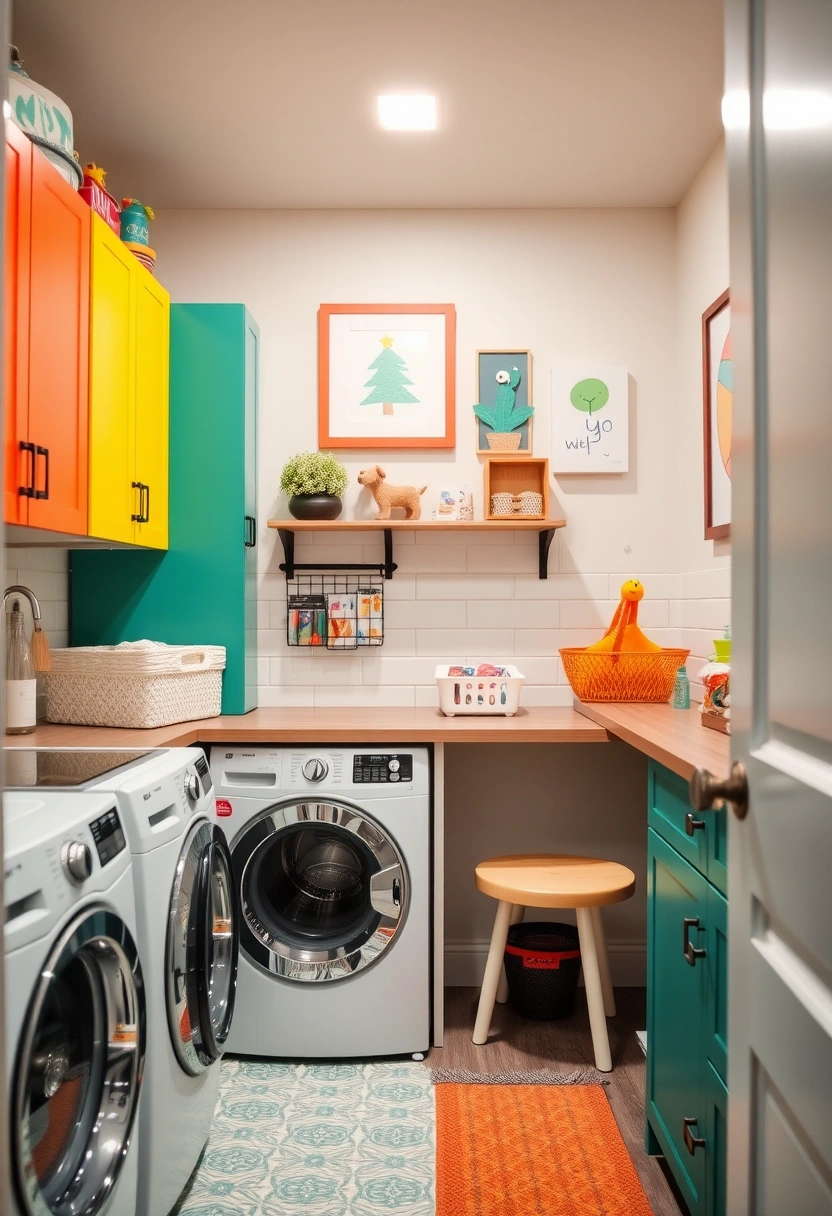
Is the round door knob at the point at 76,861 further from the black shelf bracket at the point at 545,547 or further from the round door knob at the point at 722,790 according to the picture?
the black shelf bracket at the point at 545,547

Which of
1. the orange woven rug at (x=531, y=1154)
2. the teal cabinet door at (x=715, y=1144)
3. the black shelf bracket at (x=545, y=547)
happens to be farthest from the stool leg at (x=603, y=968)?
the black shelf bracket at (x=545, y=547)

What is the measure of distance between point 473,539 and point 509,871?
119 cm

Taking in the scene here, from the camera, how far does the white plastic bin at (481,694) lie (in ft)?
9.09

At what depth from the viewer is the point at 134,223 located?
265 cm

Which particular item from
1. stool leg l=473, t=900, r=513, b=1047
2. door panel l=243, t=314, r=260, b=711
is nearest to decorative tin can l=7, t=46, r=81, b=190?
door panel l=243, t=314, r=260, b=711

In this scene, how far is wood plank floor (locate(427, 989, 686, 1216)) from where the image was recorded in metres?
2.25

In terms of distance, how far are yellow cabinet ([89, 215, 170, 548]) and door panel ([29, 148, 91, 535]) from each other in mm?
55

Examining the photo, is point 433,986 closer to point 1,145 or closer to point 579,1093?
point 579,1093

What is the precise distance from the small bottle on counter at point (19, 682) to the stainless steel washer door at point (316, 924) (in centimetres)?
67

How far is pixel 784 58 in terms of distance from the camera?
2.96ft

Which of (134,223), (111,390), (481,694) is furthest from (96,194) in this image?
(481,694)

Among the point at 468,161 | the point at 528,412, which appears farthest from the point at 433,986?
the point at 468,161

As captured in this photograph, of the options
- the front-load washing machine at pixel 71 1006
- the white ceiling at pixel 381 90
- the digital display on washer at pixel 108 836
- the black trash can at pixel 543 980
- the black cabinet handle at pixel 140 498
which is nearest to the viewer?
the front-load washing machine at pixel 71 1006

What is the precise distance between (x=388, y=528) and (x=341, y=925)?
129cm
